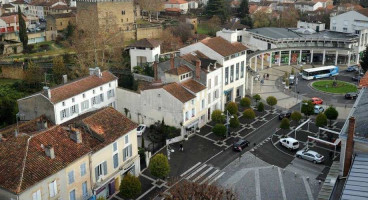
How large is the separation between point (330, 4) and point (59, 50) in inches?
3879

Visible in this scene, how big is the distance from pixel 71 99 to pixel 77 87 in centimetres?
221

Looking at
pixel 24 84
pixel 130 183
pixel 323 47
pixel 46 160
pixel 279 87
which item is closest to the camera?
pixel 46 160

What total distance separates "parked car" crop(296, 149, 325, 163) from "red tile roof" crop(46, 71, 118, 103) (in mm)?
26199

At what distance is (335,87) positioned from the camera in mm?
72250

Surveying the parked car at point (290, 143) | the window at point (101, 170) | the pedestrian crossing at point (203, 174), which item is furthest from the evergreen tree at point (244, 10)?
the window at point (101, 170)

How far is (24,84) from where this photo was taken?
66.8 meters

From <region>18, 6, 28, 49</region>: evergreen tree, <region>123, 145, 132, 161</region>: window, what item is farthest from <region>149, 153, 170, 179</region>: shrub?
<region>18, 6, 28, 49</region>: evergreen tree

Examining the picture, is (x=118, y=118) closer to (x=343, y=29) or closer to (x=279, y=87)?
(x=279, y=87)

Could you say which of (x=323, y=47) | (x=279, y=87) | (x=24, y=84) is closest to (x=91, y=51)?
(x=24, y=84)

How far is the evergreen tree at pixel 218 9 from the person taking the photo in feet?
377

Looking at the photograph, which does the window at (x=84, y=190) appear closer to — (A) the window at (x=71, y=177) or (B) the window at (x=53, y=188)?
(A) the window at (x=71, y=177)

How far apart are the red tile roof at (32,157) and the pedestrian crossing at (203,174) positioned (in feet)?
37.1

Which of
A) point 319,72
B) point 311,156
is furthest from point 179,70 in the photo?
point 319,72

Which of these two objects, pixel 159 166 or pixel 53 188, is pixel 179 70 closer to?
pixel 159 166
